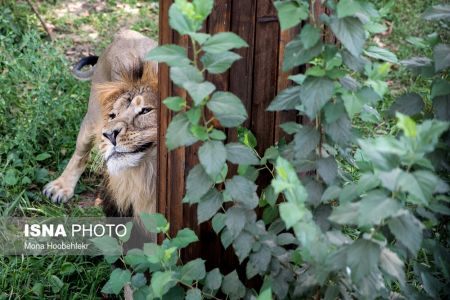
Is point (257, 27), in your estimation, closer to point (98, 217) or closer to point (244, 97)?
point (244, 97)

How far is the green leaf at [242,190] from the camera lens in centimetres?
243

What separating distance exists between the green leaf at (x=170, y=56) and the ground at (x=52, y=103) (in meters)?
1.80

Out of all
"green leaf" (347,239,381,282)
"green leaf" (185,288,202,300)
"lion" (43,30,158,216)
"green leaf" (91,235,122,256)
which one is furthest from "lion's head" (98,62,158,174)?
"green leaf" (347,239,381,282)

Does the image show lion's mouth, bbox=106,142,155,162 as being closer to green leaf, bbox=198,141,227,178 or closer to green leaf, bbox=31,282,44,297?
green leaf, bbox=31,282,44,297

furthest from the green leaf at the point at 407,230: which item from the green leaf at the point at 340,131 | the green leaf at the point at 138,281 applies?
the green leaf at the point at 138,281

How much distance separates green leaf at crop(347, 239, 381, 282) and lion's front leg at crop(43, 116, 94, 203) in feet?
9.53

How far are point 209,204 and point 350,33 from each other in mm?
701

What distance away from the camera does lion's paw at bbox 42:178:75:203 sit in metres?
4.71

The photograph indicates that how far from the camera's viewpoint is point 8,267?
3.82 meters

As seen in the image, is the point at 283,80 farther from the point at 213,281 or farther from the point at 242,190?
the point at 213,281

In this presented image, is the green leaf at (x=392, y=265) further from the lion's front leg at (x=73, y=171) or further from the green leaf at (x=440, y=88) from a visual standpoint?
the lion's front leg at (x=73, y=171)

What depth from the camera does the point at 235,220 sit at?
2467 millimetres

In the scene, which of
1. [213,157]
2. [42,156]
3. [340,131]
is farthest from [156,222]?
[42,156]

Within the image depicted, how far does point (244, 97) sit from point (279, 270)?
2.09 ft
